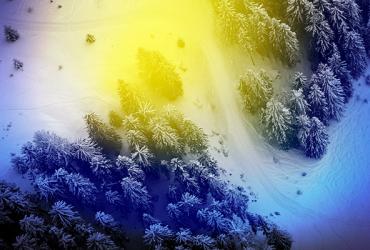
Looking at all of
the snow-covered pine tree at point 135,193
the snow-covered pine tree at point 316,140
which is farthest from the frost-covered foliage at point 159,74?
the snow-covered pine tree at point 316,140

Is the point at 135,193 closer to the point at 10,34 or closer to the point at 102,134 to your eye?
the point at 102,134

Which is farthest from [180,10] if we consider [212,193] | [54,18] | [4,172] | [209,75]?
[4,172]

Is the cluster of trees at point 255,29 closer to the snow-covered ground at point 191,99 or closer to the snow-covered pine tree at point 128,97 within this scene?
the snow-covered ground at point 191,99

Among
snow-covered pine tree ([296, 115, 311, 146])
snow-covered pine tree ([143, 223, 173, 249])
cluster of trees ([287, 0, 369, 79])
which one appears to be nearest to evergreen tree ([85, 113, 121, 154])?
snow-covered pine tree ([143, 223, 173, 249])

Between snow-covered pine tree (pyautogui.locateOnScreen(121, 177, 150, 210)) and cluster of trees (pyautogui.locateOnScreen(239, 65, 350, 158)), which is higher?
cluster of trees (pyautogui.locateOnScreen(239, 65, 350, 158))

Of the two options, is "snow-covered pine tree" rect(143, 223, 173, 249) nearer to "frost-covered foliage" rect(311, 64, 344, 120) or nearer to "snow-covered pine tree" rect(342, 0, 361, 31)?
"frost-covered foliage" rect(311, 64, 344, 120)
